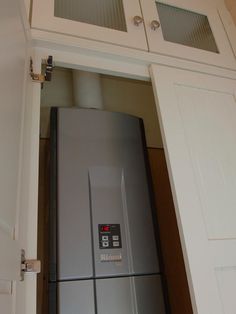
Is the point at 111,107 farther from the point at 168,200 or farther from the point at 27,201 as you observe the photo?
the point at 27,201

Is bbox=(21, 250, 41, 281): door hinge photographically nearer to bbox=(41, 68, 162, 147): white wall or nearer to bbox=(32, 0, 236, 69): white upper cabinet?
bbox=(32, 0, 236, 69): white upper cabinet

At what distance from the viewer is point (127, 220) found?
121 cm

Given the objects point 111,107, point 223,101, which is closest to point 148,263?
point 223,101

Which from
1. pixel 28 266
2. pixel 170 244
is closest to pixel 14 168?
pixel 28 266

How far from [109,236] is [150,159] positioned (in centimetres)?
88

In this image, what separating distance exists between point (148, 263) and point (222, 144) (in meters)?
0.59

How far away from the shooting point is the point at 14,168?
721 mm

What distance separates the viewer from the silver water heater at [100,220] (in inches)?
40.4

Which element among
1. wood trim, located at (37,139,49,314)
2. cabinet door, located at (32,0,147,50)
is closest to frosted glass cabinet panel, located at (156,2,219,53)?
cabinet door, located at (32,0,147,50)

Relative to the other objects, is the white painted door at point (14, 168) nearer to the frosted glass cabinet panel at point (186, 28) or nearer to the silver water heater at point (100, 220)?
the silver water heater at point (100, 220)

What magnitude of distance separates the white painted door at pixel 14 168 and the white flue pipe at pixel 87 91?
25.9 inches

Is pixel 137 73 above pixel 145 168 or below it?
above

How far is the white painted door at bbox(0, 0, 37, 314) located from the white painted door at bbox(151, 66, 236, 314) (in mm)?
496

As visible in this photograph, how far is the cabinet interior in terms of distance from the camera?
4.91ft
